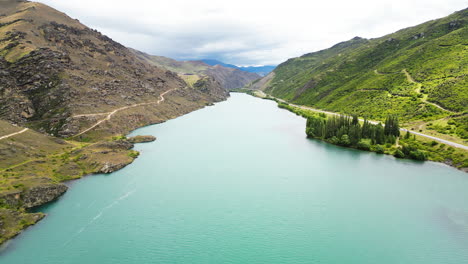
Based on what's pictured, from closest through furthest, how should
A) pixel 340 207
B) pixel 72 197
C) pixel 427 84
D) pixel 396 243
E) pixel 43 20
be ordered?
pixel 396 243 → pixel 340 207 → pixel 72 197 → pixel 427 84 → pixel 43 20

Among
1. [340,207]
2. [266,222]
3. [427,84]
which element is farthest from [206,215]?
[427,84]

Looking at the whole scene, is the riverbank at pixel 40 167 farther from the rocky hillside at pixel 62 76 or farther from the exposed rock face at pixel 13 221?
the rocky hillside at pixel 62 76

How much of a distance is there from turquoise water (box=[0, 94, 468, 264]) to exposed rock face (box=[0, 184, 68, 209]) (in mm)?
2008

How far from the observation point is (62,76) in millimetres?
108375

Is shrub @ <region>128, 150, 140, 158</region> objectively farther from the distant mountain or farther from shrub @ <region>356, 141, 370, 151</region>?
the distant mountain

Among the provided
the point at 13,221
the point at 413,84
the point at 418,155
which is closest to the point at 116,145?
the point at 13,221

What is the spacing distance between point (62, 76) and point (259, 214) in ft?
372

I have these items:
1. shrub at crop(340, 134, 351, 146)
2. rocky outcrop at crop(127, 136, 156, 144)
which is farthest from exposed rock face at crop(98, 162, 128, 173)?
shrub at crop(340, 134, 351, 146)

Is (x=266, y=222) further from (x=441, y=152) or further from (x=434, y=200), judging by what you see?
(x=441, y=152)

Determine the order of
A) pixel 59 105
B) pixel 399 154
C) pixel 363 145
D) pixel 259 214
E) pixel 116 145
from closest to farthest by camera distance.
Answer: pixel 259 214 < pixel 399 154 < pixel 363 145 < pixel 116 145 < pixel 59 105

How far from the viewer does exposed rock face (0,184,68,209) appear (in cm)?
4144

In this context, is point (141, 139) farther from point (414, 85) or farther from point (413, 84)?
point (413, 84)

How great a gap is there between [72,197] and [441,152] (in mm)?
88369

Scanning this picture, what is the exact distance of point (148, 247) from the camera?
3438 cm
